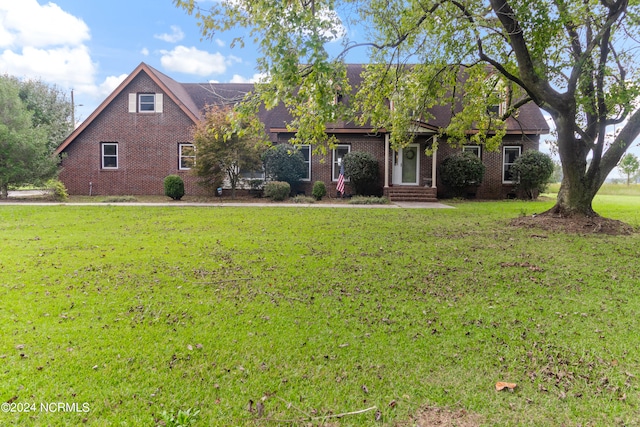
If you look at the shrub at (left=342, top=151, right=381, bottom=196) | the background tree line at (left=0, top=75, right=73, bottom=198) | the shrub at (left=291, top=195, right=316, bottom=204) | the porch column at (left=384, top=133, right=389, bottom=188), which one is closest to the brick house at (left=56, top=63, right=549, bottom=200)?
the porch column at (left=384, top=133, right=389, bottom=188)

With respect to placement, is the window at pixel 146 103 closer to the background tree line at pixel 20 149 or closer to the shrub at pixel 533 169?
the background tree line at pixel 20 149

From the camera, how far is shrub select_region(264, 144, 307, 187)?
56.6 feet

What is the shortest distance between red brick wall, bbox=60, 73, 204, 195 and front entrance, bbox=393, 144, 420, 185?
10.0 m

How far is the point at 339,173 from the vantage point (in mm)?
18609

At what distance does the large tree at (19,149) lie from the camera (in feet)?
51.2

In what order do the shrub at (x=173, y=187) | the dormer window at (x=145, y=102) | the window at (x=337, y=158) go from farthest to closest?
the dormer window at (x=145, y=102) < the window at (x=337, y=158) < the shrub at (x=173, y=187)

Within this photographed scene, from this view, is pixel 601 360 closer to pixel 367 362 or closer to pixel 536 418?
pixel 536 418

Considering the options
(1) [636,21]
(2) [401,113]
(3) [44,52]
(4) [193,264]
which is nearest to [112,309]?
(4) [193,264]

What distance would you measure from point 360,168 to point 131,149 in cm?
1171

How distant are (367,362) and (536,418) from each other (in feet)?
3.62

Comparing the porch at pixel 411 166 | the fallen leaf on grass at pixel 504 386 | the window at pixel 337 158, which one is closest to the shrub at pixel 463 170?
the porch at pixel 411 166

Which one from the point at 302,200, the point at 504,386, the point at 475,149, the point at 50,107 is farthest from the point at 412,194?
the point at 50,107

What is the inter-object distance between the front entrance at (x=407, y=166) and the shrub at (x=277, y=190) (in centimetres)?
556

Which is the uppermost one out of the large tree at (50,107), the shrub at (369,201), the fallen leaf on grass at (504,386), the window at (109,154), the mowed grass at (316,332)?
the large tree at (50,107)
